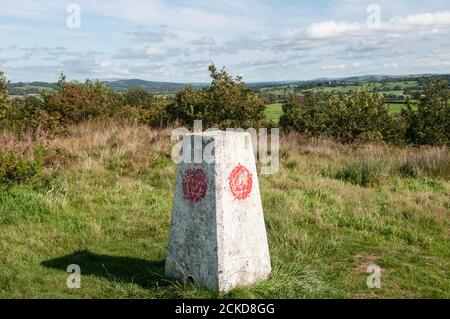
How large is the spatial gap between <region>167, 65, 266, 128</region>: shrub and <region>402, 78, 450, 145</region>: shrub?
11.3 m

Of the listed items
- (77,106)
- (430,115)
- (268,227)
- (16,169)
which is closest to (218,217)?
(268,227)

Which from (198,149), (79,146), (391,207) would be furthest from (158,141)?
(198,149)

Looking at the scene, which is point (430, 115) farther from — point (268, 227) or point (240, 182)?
point (240, 182)

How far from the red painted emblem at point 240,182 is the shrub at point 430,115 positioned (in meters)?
22.8

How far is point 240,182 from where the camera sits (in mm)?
4398

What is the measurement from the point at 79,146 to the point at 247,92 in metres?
9.65

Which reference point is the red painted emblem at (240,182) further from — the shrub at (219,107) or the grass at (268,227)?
the shrub at (219,107)

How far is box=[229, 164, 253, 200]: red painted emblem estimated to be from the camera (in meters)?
4.34

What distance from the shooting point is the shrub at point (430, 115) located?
83.0ft

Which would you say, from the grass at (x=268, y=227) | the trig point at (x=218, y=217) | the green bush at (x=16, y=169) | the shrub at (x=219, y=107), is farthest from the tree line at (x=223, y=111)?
the trig point at (x=218, y=217)

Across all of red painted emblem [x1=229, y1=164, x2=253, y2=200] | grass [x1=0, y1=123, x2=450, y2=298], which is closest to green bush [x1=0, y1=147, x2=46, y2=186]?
grass [x1=0, y1=123, x2=450, y2=298]
